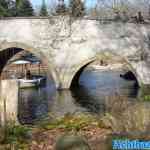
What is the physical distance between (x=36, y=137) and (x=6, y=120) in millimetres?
683

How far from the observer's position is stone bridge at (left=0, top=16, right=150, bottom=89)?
26.2 meters

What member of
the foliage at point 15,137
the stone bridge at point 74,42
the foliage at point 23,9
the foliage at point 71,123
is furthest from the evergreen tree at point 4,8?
the foliage at point 15,137

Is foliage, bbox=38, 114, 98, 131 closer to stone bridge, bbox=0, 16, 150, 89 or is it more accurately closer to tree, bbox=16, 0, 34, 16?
stone bridge, bbox=0, 16, 150, 89

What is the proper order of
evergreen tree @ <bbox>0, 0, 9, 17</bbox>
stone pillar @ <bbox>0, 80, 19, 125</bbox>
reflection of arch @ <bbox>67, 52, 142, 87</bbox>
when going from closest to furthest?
stone pillar @ <bbox>0, 80, 19, 125</bbox>, reflection of arch @ <bbox>67, 52, 142, 87</bbox>, evergreen tree @ <bbox>0, 0, 9, 17</bbox>

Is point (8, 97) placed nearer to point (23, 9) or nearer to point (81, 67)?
point (81, 67)

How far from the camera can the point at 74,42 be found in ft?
88.4

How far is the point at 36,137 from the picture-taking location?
22.4 feet

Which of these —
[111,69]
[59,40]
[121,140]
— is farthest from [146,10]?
[121,140]

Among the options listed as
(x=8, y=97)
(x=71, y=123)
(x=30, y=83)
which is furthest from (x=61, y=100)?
(x=8, y=97)

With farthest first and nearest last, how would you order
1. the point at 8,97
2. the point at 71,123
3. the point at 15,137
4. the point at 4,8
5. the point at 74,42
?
the point at 4,8 → the point at 74,42 → the point at 71,123 → the point at 8,97 → the point at 15,137

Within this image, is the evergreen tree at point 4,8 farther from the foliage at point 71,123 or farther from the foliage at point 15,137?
the foliage at point 15,137

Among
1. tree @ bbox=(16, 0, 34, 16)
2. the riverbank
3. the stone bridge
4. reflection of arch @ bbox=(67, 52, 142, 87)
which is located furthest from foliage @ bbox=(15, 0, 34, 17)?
the riverbank

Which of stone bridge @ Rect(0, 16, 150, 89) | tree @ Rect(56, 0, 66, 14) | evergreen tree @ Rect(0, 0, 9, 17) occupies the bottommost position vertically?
stone bridge @ Rect(0, 16, 150, 89)

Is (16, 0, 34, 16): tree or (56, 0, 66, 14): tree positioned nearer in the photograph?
(56, 0, 66, 14): tree
